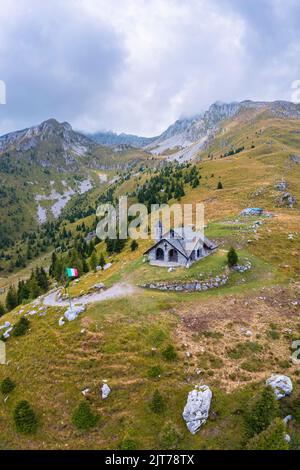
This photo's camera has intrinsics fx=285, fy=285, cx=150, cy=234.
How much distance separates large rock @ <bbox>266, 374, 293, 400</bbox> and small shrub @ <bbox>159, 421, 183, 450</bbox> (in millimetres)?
10148

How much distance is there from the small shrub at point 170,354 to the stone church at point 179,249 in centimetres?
2223

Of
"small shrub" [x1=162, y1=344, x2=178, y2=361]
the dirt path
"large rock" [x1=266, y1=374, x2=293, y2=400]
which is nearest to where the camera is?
"large rock" [x1=266, y1=374, x2=293, y2=400]

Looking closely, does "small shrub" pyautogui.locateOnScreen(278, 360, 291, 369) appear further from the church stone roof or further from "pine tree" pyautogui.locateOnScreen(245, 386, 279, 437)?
the church stone roof

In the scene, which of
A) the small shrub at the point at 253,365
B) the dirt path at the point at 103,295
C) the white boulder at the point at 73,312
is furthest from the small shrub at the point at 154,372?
the dirt path at the point at 103,295

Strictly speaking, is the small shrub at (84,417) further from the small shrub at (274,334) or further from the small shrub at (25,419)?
the small shrub at (274,334)

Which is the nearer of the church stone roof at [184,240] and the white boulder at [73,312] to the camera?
the white boulder at [73,312]

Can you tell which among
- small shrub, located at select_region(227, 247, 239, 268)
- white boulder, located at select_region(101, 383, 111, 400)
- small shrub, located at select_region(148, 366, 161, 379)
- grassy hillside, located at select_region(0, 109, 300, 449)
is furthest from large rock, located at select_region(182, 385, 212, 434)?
small shrub, located at select_region(227, 247, 239, 268)

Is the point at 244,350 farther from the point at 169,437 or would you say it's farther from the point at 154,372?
the point at 169,437

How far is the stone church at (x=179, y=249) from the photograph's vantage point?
179ft

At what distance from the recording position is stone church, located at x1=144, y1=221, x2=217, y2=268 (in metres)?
54.5
